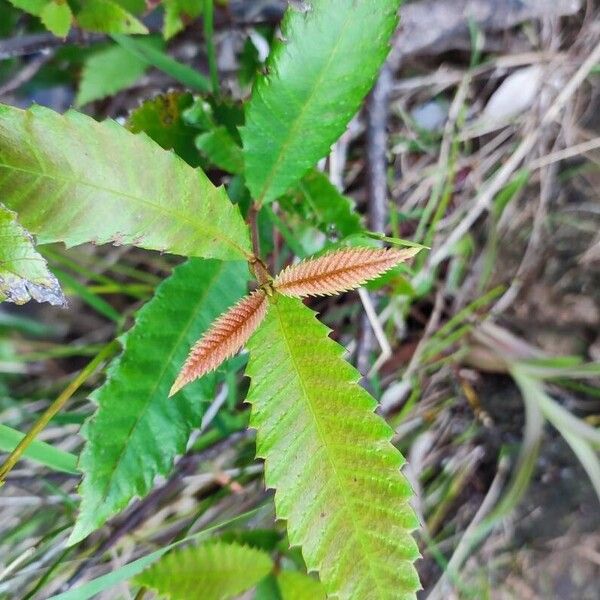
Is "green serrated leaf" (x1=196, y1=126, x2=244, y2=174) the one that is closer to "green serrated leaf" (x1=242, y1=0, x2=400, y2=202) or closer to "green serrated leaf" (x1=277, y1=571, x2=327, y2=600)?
"green serrated leaf" (x1=242, y1=0, x2=400, y2=202)

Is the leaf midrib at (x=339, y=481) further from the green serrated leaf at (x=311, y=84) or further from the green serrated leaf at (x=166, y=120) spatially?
the green serrated leaf at (x=166, y=120)

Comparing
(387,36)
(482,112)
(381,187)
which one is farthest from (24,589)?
(482,112)

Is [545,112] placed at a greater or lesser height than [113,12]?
lesser

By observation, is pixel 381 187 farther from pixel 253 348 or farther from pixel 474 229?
pixel 253 348

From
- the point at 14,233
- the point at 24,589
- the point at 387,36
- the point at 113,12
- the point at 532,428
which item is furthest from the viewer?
the point at 532,428

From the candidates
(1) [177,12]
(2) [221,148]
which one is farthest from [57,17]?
(2) [221,148]

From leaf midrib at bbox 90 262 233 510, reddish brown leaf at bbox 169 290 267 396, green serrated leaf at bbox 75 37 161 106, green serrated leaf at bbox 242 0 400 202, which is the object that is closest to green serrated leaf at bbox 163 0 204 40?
green serrated leaf at bbox 75 37 161 106

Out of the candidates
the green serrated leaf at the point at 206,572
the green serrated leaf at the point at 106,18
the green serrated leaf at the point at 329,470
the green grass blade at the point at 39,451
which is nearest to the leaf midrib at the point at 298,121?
the green serrated leaf at the point at 329,470
